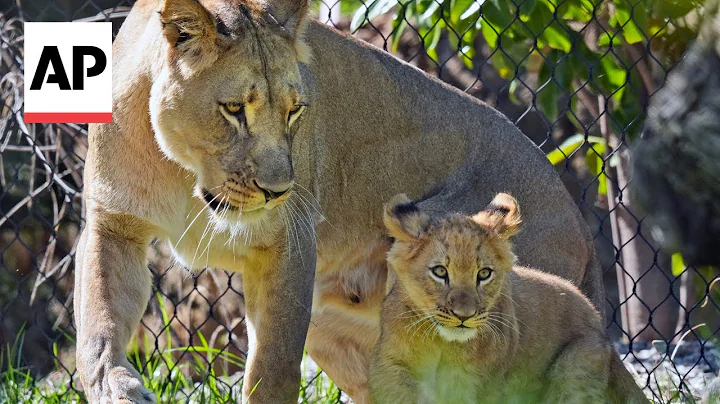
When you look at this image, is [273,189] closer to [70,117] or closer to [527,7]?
[70,117]

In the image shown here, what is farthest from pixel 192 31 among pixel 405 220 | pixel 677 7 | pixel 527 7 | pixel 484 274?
pixel 527 7

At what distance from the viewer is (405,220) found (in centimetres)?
318

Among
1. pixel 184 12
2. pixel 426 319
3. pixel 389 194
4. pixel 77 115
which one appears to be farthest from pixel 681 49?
pixel 77 115

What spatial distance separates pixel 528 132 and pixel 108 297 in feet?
12.4

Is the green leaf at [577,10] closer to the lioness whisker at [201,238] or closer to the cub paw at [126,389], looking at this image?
the lioness whisker at [201,238]

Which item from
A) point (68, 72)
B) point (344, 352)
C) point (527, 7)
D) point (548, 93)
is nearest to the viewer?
point (68, 72)

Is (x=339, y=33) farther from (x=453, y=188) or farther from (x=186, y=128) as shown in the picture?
(x=186, y=128)

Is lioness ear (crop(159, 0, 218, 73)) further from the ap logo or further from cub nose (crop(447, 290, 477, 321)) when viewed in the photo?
cub nose (crop(447, 290, 477, 321))

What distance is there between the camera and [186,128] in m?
3.02

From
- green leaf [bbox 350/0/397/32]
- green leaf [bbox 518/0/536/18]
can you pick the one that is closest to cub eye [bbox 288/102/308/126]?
green leaf [bbox 350/0/397/32]

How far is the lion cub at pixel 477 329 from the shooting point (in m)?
3.03

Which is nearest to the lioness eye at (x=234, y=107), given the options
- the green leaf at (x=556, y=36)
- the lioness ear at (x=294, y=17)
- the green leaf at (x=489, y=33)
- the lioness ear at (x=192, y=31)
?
the lioness ear at (x=192, y=31)

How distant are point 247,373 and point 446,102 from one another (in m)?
1.26

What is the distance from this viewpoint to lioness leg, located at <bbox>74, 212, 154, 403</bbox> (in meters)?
3.11
